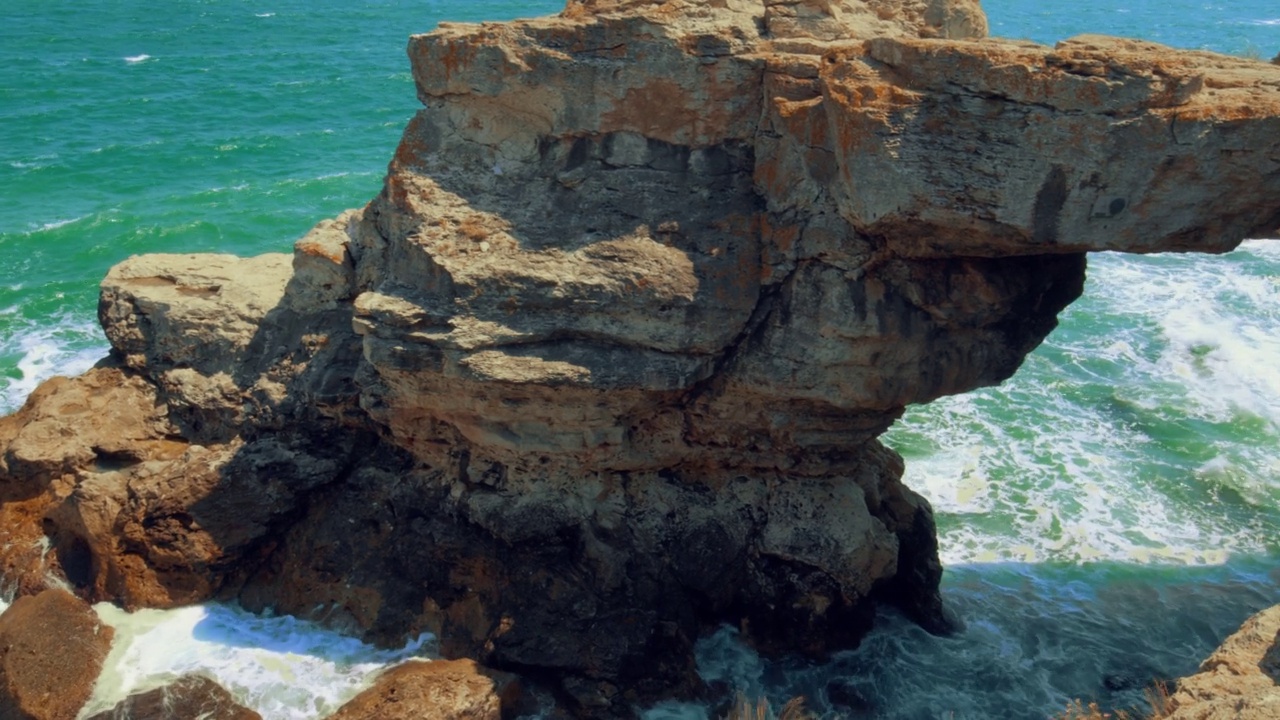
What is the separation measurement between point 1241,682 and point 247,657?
923 cm

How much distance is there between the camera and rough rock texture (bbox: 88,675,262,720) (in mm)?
11250

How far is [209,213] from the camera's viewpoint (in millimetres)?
27312

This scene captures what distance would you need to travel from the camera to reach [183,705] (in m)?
11.4

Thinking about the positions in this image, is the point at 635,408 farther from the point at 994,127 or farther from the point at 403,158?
the point at 994,127

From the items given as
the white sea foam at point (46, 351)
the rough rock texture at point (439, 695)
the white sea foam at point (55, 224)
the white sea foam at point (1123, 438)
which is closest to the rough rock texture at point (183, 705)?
the rough rock texture at point (439, 695)

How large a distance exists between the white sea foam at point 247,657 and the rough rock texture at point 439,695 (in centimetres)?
39

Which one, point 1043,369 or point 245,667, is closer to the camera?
point 245,667

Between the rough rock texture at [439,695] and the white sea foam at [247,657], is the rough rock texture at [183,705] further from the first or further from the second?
the rough rock texture at [439,695]

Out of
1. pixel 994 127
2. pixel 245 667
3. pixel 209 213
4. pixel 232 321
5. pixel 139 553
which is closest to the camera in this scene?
pixel 994 127

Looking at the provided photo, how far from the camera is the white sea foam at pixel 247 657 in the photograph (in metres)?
11.5

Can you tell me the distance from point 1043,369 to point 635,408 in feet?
38.8

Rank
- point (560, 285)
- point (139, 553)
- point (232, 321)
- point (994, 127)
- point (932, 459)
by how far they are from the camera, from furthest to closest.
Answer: point (932, 459)
point (232, 321)
point (139, 553)
point (560, 285)
point (994, 127)

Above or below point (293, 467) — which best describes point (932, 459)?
below

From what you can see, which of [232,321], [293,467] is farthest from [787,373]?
[232,321]
